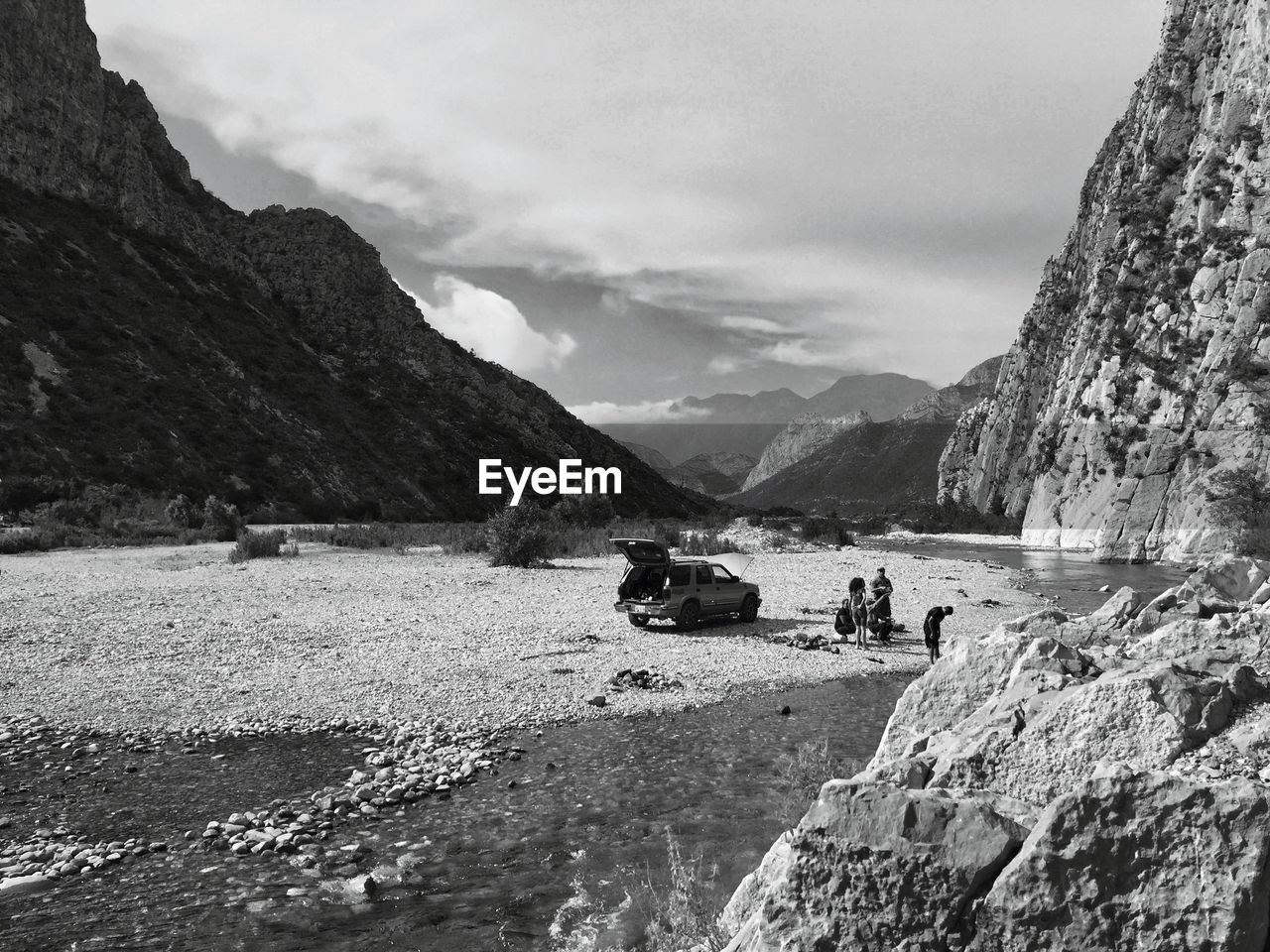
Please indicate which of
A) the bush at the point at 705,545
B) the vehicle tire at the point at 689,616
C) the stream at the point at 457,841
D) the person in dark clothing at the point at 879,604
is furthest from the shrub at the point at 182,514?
the person in dark clothing at the point at 879,604

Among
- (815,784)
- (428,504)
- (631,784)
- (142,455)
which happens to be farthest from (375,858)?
(428,504)

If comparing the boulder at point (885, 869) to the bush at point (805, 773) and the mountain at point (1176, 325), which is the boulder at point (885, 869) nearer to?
the bush at point (805, 773)

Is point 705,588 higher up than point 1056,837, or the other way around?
point 1056,837

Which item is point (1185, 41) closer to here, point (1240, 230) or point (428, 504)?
point (1240, 230)

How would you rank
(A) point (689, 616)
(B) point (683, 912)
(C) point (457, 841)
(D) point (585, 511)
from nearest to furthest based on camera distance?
(B) point (683, 912)
(C) point (457, 841)
(A) point (689, 616)
(D) point (585, 511)

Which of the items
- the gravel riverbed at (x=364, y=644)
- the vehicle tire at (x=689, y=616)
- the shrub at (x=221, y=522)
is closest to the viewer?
the gravel riverbed at (x=364, y=644)

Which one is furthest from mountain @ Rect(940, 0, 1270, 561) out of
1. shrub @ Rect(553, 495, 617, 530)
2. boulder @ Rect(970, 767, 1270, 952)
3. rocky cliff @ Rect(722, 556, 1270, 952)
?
boulder @ Rect(970, 767, 1270, 952)

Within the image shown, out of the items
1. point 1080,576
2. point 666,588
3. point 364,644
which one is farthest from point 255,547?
point 1080,576

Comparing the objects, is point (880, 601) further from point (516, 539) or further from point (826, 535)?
point (826, 535)
